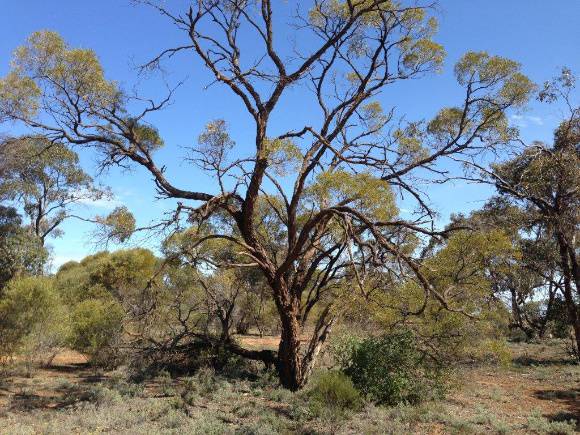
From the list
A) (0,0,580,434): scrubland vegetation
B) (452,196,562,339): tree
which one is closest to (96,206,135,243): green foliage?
(0,0,580,434): scrubland vegetation

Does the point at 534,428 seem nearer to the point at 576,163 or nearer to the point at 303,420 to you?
the point at 303,420

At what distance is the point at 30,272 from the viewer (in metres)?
19.3

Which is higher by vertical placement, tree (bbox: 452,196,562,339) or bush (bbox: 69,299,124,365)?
tree (bbox: 452,196,562,339)

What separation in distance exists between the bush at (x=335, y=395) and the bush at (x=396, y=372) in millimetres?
1159

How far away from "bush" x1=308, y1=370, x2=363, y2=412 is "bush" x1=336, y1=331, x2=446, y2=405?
3.80 feet

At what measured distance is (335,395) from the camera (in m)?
9.59

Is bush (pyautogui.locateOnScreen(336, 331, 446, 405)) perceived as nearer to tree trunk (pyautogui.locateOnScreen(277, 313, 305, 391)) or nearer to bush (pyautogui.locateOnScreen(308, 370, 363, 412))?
bush (pyautogui.locateOnScreen(308, 370, 363, 412))

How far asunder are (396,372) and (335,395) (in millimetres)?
2199

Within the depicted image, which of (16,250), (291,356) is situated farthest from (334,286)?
(16,250)

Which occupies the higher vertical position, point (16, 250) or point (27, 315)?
point (16, 250)

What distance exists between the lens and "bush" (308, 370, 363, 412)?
31.2ft

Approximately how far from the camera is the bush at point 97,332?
1652 cm

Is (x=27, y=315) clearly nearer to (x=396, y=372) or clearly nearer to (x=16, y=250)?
(x=16, y=250)

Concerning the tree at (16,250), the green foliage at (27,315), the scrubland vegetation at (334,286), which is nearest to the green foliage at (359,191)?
the scrubland vegetation at (334,286)
